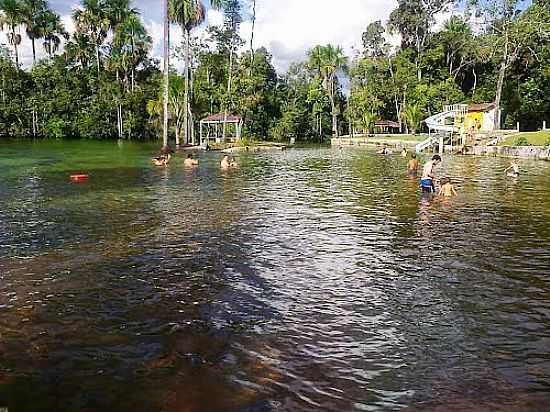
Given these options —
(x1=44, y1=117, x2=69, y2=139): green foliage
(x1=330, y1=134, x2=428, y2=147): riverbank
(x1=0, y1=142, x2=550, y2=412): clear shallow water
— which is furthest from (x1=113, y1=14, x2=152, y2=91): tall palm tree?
(x1=0, y1=142, x2=550, y2=412): clear shallow water

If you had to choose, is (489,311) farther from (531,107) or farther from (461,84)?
(461,84)

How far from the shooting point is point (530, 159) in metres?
40.1

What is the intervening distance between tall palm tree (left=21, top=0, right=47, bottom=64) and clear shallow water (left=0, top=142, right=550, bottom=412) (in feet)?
263

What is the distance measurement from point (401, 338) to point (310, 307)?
5.51 feet

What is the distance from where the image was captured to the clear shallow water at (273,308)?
6.03 m

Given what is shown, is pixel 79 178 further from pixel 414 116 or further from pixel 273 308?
pixel 414 116

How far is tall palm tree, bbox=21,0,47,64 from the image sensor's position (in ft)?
278

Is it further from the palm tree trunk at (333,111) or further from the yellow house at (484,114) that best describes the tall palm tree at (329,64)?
the yellow house at (484,114)

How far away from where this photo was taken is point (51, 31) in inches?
3506

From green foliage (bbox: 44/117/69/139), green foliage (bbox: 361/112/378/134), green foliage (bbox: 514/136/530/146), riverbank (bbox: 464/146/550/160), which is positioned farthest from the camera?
green foliage (bbox: 44/117/69/139)

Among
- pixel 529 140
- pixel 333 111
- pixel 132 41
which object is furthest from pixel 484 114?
pixel 132 41

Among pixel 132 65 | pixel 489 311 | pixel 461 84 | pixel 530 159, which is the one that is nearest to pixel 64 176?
pixel 489 311

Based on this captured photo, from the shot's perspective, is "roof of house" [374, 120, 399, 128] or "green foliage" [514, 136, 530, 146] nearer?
"green foliage" [514, 136, 530, 146]

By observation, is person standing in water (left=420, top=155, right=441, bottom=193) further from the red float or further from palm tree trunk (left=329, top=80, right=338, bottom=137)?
palm tree trunk (left=329, top=80, right=338, bottom=137)
